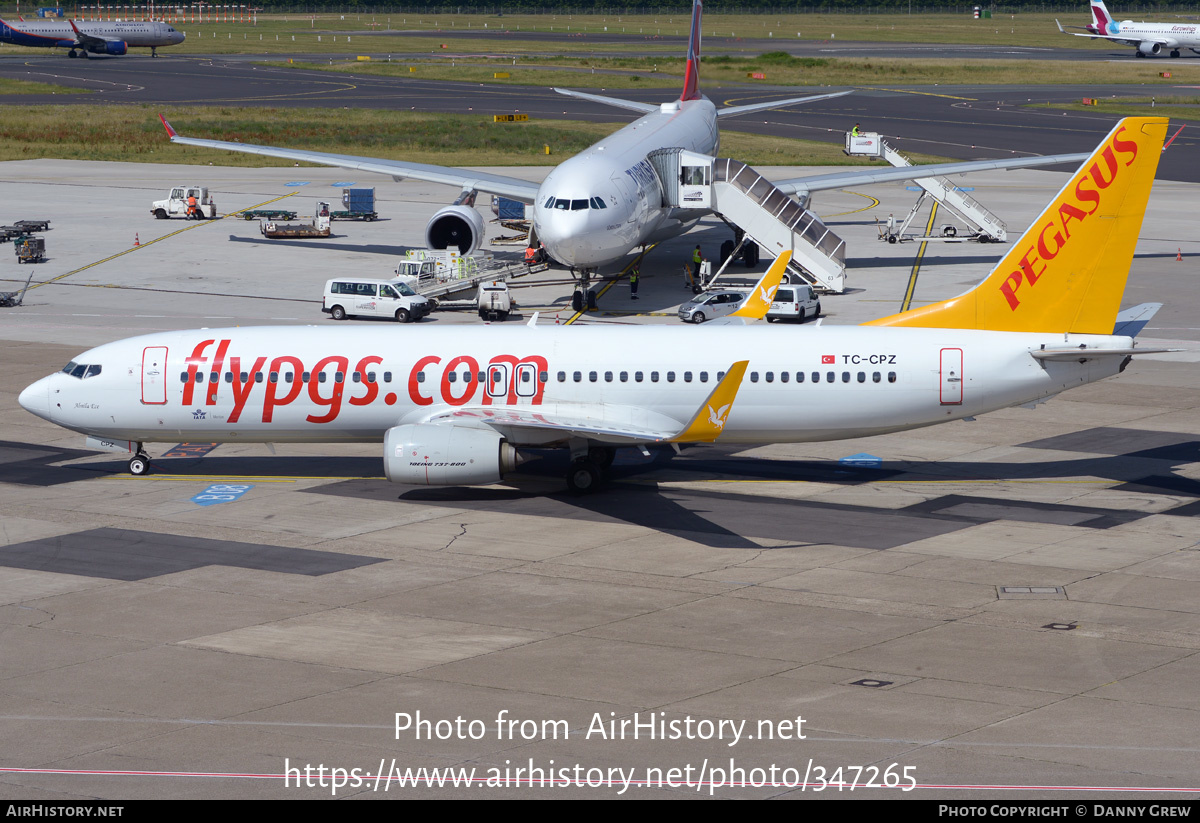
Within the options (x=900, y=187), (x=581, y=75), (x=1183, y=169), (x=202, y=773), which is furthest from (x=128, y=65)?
(x=202, y=773)

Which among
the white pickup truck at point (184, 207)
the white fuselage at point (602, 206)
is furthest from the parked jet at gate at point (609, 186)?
the white pickup truck at point (184, 207)

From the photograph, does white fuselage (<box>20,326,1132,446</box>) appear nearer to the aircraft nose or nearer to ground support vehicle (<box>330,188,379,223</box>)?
the aircraft nose

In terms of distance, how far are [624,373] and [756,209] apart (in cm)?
3127

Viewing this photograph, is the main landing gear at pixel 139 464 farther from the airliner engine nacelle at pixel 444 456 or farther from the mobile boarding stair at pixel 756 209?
the mobile boarding stair at pixel 756 209

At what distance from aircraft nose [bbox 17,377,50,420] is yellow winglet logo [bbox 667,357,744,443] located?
1777cm

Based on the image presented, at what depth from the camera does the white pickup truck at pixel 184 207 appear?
88562 mm

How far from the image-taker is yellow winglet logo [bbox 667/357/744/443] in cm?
3253

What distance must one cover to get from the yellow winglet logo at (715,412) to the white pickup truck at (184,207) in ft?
204

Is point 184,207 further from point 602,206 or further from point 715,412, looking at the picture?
point 715,412

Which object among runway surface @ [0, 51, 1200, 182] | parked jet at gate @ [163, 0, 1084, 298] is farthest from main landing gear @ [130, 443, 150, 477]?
runway surface @ [0, 51, 1200, 182]

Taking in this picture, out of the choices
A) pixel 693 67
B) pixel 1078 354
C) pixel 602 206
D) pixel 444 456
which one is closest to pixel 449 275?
pixel 602 206

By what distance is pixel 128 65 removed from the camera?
196m

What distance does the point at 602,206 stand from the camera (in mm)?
58750
